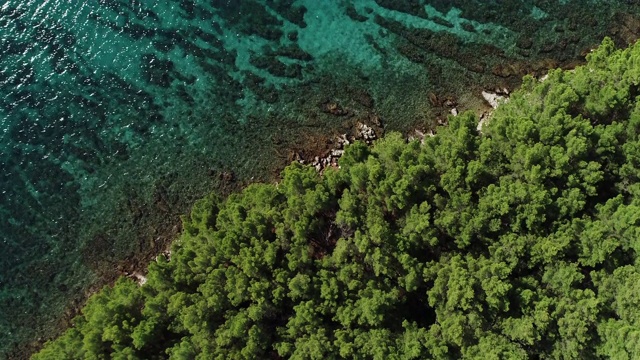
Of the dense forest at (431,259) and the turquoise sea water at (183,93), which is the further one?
the turquoise sea water at (183,93)

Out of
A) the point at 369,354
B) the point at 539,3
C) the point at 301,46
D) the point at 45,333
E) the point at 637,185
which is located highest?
the point at 539,3

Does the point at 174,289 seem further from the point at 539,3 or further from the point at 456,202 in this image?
the point at 539,3

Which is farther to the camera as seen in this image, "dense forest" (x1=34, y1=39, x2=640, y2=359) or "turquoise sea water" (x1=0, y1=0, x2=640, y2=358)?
"turquoise sea water" (x1=0, y1=0, x2=640, y2=358)


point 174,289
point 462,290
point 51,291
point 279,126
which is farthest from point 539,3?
point 51,291

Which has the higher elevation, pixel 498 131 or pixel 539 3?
pixel 539 3
